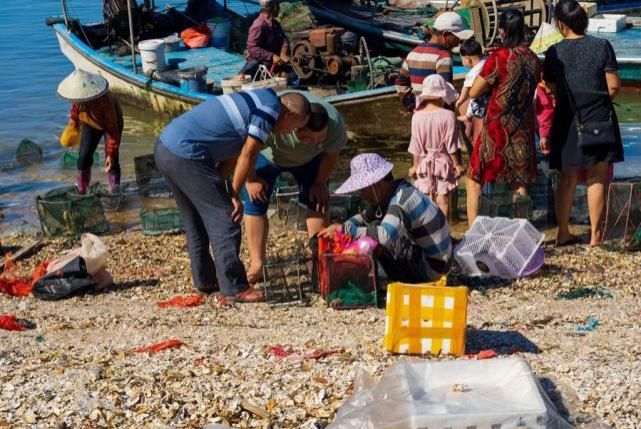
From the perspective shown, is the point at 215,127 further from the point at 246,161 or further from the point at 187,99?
the point at 187,99

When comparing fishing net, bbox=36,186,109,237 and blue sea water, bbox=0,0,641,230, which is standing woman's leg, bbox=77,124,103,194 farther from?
blue sea water, bbox=0,0,641,230

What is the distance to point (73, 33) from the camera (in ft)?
57.3

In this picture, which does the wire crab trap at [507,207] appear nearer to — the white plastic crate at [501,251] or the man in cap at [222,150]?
the white plastic crate at [501,251]

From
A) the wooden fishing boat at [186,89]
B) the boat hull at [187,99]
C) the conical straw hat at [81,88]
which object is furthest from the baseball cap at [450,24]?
the conical straw hat at [81,88]

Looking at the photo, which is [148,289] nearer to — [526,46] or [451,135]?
[451,135]

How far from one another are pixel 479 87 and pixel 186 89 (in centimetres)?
675

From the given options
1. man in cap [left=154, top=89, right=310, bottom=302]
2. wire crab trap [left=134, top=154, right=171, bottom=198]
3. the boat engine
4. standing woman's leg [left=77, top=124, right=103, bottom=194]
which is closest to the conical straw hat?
standing woman's leg [left=77, top=124, right=103, bottom=194]

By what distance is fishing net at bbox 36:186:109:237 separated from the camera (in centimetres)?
966

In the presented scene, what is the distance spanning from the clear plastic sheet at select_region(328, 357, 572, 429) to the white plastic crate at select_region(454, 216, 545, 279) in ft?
9.01

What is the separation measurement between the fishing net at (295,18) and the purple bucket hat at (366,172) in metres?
9.73

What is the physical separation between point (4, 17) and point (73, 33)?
17470mm

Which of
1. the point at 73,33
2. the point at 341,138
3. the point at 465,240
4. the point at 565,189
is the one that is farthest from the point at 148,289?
the point at 73,33

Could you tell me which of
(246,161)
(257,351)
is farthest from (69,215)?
(257,351)

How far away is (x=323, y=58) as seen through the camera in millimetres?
14000
